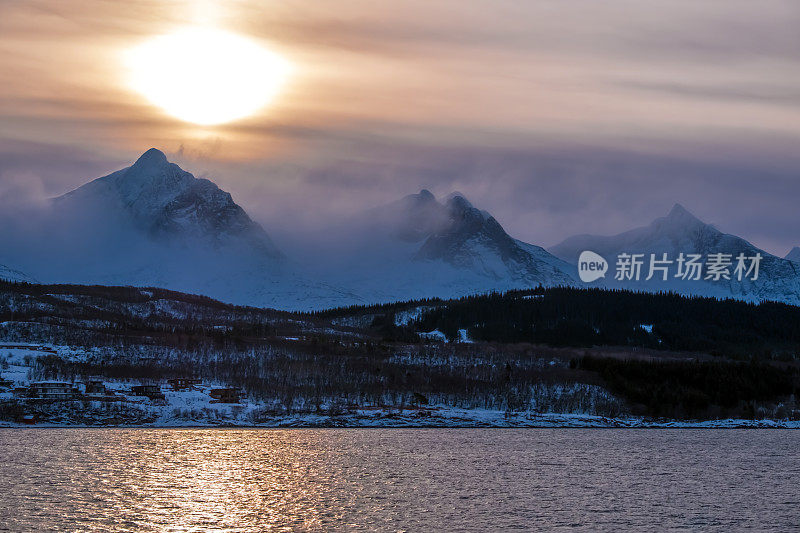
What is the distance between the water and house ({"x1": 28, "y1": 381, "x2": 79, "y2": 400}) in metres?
16.3

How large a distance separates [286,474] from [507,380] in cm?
10550

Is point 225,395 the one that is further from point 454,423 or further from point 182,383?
point 454,423

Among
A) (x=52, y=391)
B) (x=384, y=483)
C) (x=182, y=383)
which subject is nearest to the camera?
(x=384, y=483)

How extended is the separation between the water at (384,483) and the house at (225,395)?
27.0 metres

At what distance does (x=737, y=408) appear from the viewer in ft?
610

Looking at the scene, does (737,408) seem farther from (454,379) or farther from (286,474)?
(286,474)

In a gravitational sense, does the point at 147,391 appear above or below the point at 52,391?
above

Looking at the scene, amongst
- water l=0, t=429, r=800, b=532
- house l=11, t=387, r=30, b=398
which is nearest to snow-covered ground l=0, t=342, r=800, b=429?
house l=11, t=387, r=30, b=398

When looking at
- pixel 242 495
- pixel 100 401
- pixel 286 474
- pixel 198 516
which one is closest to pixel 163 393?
pixel 100 401

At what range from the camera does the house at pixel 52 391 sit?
6038 inches

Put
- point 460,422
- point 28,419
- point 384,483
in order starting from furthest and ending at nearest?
point 460,422
point 28,419
point 384,483

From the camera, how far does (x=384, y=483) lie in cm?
8531

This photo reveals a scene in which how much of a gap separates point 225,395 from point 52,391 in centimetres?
2540

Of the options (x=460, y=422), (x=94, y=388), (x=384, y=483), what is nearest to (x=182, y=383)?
(x=94, y=388)
